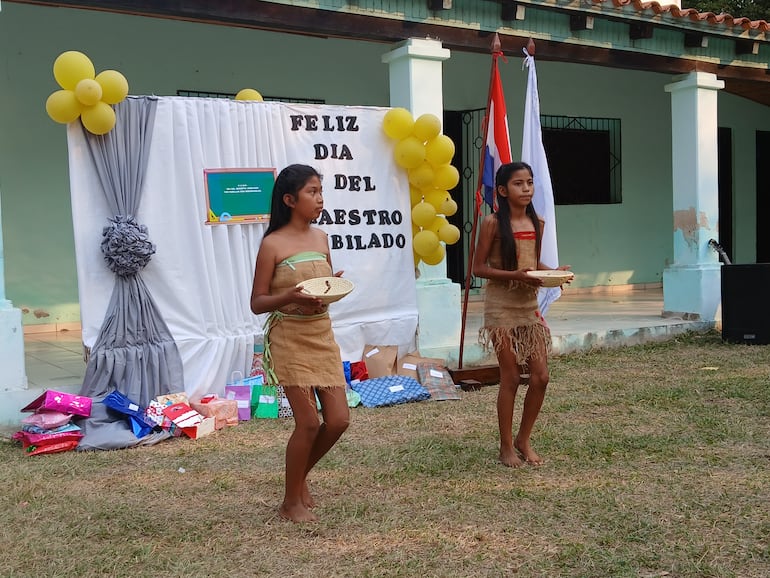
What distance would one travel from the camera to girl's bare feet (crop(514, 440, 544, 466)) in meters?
4.35

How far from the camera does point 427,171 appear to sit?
656 centimetres

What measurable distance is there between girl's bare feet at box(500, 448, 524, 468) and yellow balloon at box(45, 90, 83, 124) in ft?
11.3

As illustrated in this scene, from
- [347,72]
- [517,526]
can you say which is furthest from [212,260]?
[347,72]

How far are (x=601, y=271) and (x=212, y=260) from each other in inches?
308

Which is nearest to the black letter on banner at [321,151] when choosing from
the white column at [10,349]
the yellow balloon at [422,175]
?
the yellow balloon at [422,175]

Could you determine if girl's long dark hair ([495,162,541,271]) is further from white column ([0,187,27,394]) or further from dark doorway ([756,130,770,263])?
dark doorway ([756,130,770,263])

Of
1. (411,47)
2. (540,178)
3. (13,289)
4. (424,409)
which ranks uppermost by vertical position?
(411,47)

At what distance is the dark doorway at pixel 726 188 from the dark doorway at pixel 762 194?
663 mm

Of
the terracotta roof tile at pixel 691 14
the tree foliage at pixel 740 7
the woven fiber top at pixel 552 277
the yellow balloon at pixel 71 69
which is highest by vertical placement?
the tree foliage at pixel 740 7

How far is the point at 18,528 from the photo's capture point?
3.58 metres

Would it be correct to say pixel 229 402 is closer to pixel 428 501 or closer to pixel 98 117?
pixel 98 117

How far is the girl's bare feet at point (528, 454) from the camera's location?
435 centimetres

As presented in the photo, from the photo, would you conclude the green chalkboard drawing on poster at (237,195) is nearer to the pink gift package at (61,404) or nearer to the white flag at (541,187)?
the pink gift package at (61,404)

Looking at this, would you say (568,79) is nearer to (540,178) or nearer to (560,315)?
(560,315)
